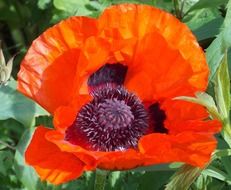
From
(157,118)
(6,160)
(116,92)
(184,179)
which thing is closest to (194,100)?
(184,179)

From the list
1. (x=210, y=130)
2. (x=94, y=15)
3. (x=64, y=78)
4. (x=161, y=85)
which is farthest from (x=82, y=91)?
(x=94, y=15)

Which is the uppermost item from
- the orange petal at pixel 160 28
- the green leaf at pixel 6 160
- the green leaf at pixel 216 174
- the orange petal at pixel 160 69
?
the orange petal at pixel 160 28

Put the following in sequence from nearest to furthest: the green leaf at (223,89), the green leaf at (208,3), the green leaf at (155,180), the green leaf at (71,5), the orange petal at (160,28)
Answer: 1. the green leaf at (223,89)
2. the orange petal at (160,28)
3. the green leaf at (155,180)
4. the green leaf at (208,3)
5. the green leaf at (71,5)

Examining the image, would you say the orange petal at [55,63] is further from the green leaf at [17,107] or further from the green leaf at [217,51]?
the green leaf at [217,51]

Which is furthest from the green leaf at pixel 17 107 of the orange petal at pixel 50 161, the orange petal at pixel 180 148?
the orange petal at pixel 180 148

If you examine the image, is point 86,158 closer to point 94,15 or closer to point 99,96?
point 99,96

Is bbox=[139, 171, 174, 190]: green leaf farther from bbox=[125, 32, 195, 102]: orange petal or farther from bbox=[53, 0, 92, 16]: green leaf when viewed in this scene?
bbox=[53, 0, 92, 16]: green leaf

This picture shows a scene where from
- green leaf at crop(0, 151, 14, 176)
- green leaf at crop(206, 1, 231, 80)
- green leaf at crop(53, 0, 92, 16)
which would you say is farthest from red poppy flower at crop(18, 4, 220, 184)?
green leaf at crop(53, 0, 92, 16)
